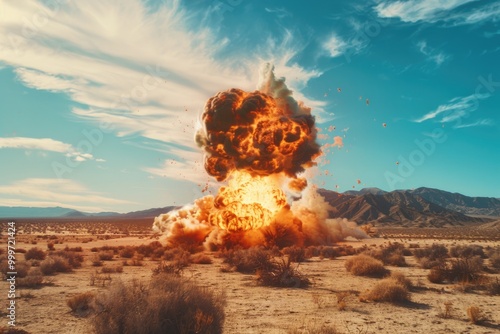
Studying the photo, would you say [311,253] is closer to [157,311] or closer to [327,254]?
[327,254]

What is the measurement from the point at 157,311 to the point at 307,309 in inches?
360

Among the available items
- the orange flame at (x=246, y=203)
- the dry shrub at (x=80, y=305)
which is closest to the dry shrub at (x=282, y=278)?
the dry shrub at (x=80, y=305)

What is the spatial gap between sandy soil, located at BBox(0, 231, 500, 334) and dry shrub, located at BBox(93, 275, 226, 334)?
1550 millimetres

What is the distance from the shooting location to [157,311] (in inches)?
394

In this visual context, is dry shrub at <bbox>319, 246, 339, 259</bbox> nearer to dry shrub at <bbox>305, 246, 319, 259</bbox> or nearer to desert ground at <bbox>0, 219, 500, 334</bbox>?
dry shrub at <bbox>305, 246, 319, 259</bbox>

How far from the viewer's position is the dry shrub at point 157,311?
9.74 meters

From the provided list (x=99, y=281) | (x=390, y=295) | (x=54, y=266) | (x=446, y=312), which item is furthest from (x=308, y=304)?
(x=54, y=266)

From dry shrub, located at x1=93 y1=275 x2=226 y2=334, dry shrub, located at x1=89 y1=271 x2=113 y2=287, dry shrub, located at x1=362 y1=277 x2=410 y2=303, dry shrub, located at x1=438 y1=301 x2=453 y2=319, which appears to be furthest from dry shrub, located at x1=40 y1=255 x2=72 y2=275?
dry shrub, located at x1=438 y1=301 x2=453 y2=319

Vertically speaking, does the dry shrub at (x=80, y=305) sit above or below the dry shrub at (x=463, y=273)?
below

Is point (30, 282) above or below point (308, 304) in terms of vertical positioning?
above

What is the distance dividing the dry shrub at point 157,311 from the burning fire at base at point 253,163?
126 ft

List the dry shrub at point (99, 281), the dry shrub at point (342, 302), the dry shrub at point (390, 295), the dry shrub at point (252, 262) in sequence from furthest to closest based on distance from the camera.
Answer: the dry shrub at point (252, 262) < the dry shrub at point (99, 281) < the dry shrub at point (390, 295) < the dry shrub at point (342, 302)

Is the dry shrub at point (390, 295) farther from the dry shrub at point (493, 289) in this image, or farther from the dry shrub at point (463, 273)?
the dry shrub at point (463, 273)

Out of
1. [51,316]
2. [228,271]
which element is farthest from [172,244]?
[51,316]
